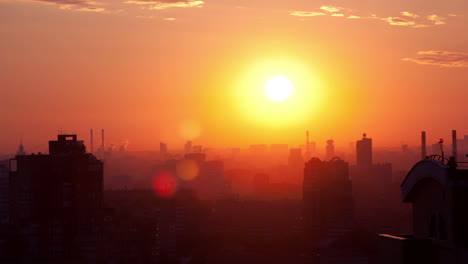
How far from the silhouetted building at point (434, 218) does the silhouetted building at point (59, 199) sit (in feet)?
269

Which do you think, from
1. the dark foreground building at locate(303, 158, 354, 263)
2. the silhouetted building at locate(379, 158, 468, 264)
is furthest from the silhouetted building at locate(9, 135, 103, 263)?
the silhouetted building at locate(379, 158, 468, 264)

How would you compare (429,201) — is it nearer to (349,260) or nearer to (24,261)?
(24,261)

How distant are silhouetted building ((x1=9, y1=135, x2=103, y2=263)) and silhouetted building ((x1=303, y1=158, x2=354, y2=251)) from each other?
34270 mm

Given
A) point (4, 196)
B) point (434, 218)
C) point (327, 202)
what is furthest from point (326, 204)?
point (434, 218)

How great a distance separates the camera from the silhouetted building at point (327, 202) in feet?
410

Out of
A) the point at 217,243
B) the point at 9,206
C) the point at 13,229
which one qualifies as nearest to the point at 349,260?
the point at 217,243

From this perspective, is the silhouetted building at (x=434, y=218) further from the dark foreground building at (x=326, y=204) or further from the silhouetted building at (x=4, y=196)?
the silhouetted building at (x=4, y=196)

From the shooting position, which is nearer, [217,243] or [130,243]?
[130,243]

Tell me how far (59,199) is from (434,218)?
91.0 metres

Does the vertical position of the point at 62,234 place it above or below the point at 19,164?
below

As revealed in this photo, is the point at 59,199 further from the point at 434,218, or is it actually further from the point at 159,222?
the point at 434,218

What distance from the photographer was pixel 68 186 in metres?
101

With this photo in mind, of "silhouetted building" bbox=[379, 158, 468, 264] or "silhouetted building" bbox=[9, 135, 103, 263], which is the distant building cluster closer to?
"silhouetted building" bbox=[9, 135, 103, 263]

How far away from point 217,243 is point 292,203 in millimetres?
57981
